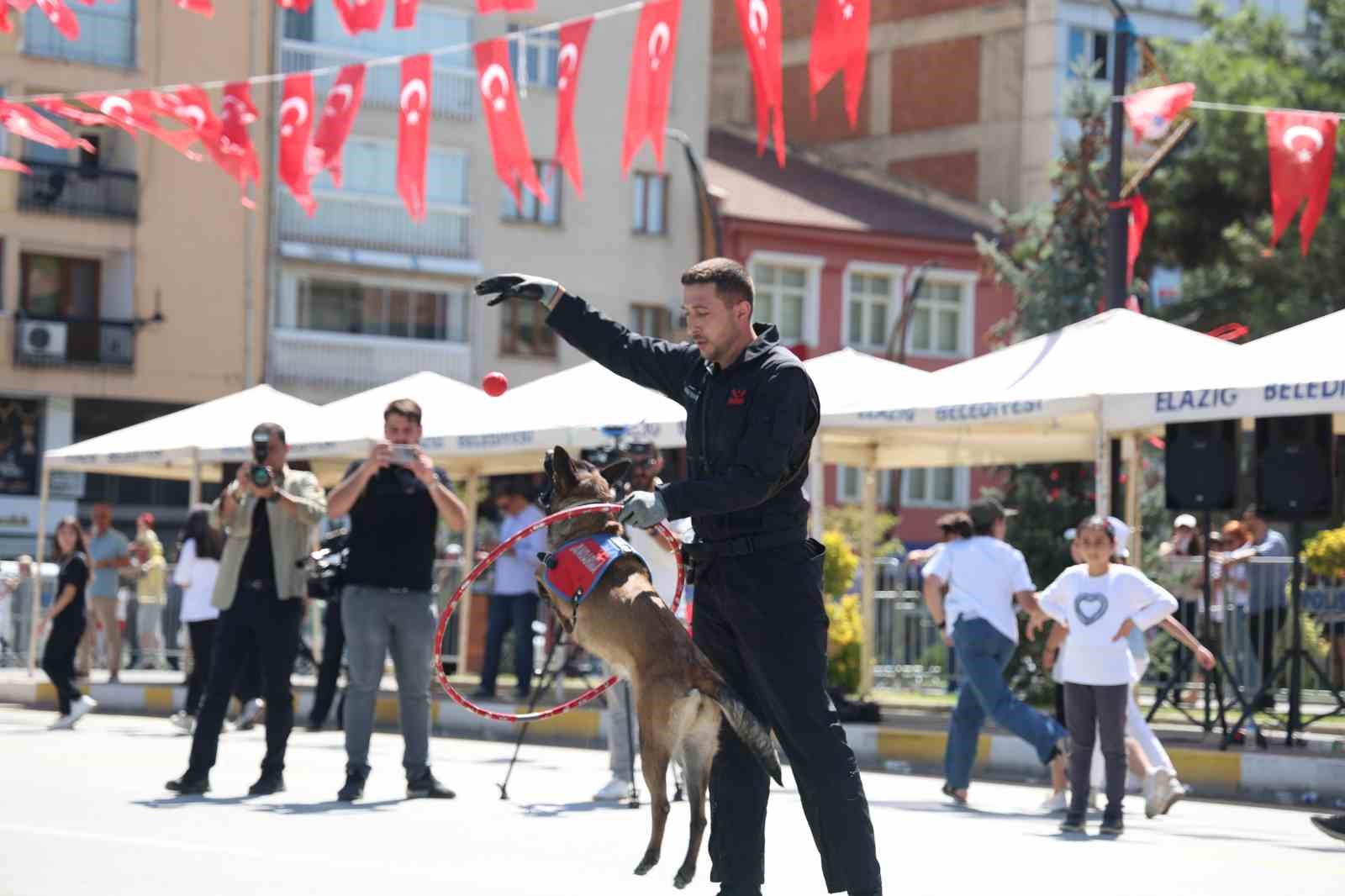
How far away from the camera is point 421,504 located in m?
12.0

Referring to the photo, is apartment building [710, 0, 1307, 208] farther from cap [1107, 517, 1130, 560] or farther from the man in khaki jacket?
the man in khaki jacket

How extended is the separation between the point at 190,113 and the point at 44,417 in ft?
93.3

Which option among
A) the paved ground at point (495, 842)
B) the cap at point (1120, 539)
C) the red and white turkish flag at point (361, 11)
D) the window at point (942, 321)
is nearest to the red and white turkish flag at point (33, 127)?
the red and white turkish flag at point (361, 11)

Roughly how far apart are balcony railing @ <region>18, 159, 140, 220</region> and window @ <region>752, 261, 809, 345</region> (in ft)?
46.1

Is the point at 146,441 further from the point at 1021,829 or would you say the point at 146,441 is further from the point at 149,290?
the point at 149,290

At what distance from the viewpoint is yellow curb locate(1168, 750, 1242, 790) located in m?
15.2

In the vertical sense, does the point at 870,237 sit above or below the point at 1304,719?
above

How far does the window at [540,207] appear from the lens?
4809 centimetres

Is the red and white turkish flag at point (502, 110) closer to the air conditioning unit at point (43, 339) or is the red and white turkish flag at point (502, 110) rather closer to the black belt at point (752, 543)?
the black belt at point (752, 543)

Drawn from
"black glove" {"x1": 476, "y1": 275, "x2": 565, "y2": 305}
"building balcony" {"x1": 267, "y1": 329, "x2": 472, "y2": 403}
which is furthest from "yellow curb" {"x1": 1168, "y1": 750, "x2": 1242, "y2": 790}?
"building balcony" {"x1": 267, "y1": 329, "x2": 472, "y2": 403}

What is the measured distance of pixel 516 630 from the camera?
21.1 metres

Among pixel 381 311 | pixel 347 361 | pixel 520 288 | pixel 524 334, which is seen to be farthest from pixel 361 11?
pixel 524 334

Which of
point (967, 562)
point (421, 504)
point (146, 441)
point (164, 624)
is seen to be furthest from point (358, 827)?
point (164, 624)

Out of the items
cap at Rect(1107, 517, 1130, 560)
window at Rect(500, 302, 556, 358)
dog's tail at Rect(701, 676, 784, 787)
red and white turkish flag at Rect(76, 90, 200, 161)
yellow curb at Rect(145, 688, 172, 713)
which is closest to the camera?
dog's tail at Rect(701, 676, 784, 787)
